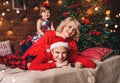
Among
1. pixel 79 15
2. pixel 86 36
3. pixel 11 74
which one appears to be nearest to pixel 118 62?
pixel 86 36

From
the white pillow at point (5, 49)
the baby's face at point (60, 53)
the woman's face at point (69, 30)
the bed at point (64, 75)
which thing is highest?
the woman's face at point (69, 30)

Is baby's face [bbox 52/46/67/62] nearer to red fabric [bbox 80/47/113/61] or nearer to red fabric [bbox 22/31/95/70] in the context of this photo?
red fabric [bbox 22/31/95/70]

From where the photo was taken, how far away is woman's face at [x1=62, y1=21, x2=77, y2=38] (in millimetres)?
3287

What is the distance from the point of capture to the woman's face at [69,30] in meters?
3.29

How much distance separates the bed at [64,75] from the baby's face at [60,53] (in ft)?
0.39

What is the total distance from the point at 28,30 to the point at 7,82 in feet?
7.07

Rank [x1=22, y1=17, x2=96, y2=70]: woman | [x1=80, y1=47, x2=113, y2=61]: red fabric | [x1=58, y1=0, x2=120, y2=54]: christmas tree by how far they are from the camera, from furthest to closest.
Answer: [x1=58, y1=0, x2=120, y2=54]: christmas tree, [x1=80, y1=47, x2=113, y2=61]: red fabric, [x1=22, y1=17, x2=96, y2=70]: woman

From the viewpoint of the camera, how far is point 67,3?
191 inches

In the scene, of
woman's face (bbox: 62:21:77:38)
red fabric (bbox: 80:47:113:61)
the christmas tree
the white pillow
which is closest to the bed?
red fabric (bbox: 80:47:113:61)

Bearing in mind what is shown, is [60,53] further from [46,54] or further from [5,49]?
[5,49]

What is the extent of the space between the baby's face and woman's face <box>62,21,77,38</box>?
32 centimetres

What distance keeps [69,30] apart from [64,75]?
0.66 meters

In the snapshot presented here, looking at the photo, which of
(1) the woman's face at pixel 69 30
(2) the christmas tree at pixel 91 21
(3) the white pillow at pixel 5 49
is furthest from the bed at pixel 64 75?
(2) the christmas tree at pixel 91 21

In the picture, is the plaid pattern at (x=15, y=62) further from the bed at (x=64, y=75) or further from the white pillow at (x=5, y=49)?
the white pillow at (x=5, y=49)
